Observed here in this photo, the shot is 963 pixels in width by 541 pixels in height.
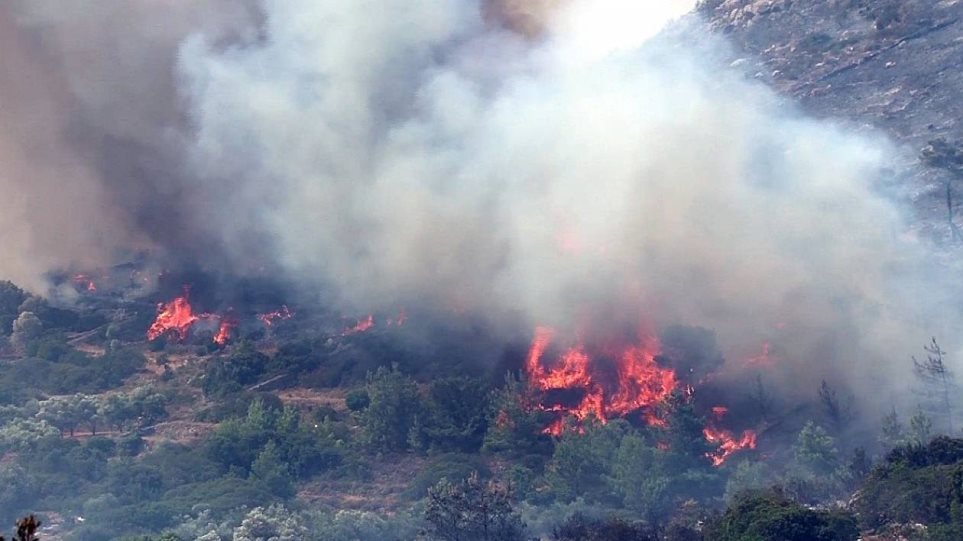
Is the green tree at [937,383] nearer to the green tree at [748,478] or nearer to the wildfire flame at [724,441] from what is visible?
the wildfire flame at [724,441]

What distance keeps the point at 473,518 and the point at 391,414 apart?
16572mm

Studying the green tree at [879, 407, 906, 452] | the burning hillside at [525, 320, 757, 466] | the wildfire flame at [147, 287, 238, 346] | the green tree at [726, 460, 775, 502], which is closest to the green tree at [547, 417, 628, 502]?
the burning hillside at [525, 320, 757, 466]

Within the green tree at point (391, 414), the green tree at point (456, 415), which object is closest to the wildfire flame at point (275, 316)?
the green tree at point (391, 414)

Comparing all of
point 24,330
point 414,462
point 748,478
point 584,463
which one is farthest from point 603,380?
point 24,330

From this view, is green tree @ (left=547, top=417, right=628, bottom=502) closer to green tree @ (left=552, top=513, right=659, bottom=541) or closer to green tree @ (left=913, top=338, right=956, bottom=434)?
green tree @ (left=552, top=513, right=659, bottom=541)

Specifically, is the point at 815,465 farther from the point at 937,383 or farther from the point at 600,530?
the point at 600,530

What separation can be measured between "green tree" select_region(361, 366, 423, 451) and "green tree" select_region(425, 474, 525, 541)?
1312 centimetres

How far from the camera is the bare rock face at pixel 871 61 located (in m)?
87.8

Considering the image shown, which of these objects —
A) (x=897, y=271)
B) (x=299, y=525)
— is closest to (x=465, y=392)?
(x=299, y=525)

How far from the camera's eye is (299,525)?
204ft

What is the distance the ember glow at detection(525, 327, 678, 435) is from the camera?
7325cm

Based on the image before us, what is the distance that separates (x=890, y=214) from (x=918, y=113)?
12.2 m

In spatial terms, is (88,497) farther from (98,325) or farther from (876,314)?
(876,314)

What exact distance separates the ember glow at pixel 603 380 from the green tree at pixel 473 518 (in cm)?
1255
